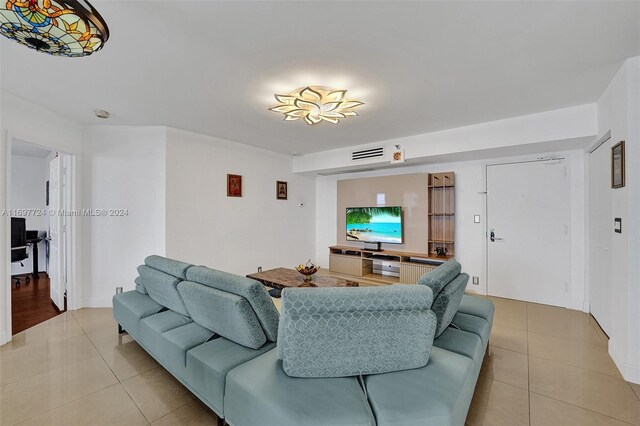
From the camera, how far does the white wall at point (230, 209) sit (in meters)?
3.96

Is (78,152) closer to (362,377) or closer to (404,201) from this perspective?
(362,377)

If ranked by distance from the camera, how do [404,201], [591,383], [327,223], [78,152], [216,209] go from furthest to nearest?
[327,223], [404,201], [216,209], [78,152], [591,383]

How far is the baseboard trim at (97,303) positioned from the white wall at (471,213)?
384cm

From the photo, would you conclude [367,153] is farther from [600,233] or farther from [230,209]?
[600,233]

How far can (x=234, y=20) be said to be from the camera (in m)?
Answer: 1.70

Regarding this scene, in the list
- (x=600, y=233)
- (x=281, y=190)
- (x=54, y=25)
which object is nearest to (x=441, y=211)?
(x=600, y=233)

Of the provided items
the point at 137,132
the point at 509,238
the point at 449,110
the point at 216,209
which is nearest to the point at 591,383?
the point at 509,238

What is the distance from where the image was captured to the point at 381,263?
17.9ft

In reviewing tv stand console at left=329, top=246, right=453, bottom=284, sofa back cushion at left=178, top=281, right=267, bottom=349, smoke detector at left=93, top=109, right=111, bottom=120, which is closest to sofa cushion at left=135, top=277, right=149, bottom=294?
sofa back cushion at left=178, top=281, right=267, bottom=349

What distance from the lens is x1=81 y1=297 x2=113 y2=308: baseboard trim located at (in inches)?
147

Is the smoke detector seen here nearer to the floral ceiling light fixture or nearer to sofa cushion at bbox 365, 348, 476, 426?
the floral ceiling light fixture

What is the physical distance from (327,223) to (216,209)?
261 centimetres

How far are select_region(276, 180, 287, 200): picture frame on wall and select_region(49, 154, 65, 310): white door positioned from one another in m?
3.15

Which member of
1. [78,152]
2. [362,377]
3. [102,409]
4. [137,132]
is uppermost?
[137,132]
